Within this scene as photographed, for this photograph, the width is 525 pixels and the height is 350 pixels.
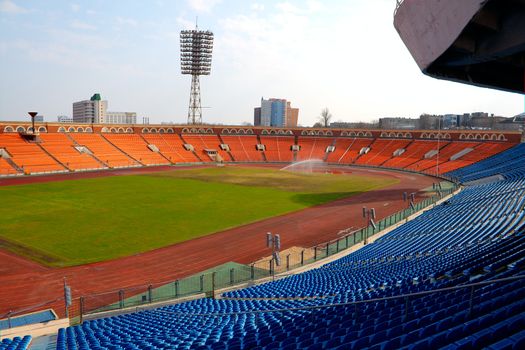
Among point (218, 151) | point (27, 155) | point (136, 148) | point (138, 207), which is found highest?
point (136, 148)

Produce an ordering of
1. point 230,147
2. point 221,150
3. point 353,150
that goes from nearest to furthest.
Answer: point 353,150 < point 221,150 < point 230,147

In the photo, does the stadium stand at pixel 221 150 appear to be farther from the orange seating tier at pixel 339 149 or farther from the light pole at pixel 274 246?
the light pole at pixel 274 246

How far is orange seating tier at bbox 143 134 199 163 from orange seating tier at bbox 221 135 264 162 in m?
9.16

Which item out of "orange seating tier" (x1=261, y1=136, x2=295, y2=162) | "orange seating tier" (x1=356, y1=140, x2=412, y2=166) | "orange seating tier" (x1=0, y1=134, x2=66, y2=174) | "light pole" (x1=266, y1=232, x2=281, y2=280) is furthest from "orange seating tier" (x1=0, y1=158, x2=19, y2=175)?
"orange seating tier" (x1=356, y1=140, x2=412, y2=166)

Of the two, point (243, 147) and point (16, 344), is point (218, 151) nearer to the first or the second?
point (243, 147)

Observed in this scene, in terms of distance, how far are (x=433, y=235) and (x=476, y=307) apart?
1524cm

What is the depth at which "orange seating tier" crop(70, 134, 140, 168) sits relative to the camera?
68.8m

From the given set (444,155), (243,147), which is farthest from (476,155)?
(243,147)

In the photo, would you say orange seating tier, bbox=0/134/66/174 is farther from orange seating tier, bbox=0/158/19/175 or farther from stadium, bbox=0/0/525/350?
orange seating tier, bbox=0/158/19/175

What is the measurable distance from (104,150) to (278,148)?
117 feet

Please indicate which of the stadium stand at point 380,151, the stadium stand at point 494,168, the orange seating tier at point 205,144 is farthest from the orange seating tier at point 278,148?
the stadium stand at point 494,168

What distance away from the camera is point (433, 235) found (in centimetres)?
2064

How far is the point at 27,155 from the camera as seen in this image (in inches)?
2387

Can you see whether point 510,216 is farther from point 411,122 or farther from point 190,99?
point 411,122
